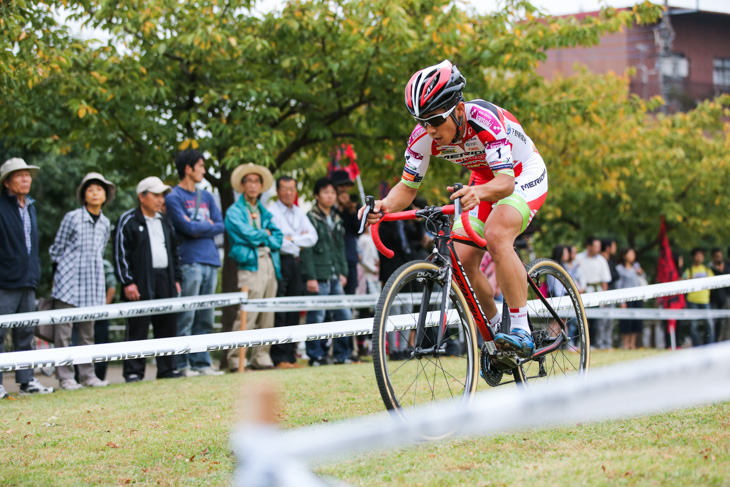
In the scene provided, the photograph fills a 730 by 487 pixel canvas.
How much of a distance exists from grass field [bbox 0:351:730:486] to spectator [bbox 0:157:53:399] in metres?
1.93

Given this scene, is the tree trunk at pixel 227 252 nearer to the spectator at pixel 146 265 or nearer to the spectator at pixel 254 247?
the spectator at pixel 254 247

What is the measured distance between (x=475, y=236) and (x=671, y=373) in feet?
8.70

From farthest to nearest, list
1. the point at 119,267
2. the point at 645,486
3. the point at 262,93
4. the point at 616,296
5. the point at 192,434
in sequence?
the point at 262,93
the point at 119,267
the point at 616,296
the point at 192,434
the point at 645,486

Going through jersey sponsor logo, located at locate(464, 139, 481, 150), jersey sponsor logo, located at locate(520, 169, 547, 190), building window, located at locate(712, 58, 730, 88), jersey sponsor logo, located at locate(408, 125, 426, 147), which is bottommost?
jersey sponsor logo, located at locate(520, 169, 547, 190)

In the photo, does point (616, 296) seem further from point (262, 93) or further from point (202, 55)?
point (202, 55)

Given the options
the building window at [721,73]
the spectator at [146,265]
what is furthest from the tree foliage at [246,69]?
the building window at [721,73]

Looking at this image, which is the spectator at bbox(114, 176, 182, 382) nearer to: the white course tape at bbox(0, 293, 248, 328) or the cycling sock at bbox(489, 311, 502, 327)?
the white course tape at bbox(0, 293, 248, 328)

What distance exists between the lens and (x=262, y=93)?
41.8 feet

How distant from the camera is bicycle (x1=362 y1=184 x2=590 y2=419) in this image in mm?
4828

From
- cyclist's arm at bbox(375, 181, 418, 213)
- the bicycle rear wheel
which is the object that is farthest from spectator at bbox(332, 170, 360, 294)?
cyclist's arm at bbox(375, 181, 418, 213)

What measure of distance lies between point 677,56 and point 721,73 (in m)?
3.36

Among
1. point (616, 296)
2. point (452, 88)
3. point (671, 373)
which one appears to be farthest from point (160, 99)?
point (671, 373)

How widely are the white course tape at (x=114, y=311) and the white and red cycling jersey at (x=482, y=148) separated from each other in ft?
11.7

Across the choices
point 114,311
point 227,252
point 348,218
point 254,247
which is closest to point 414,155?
point 114,311
